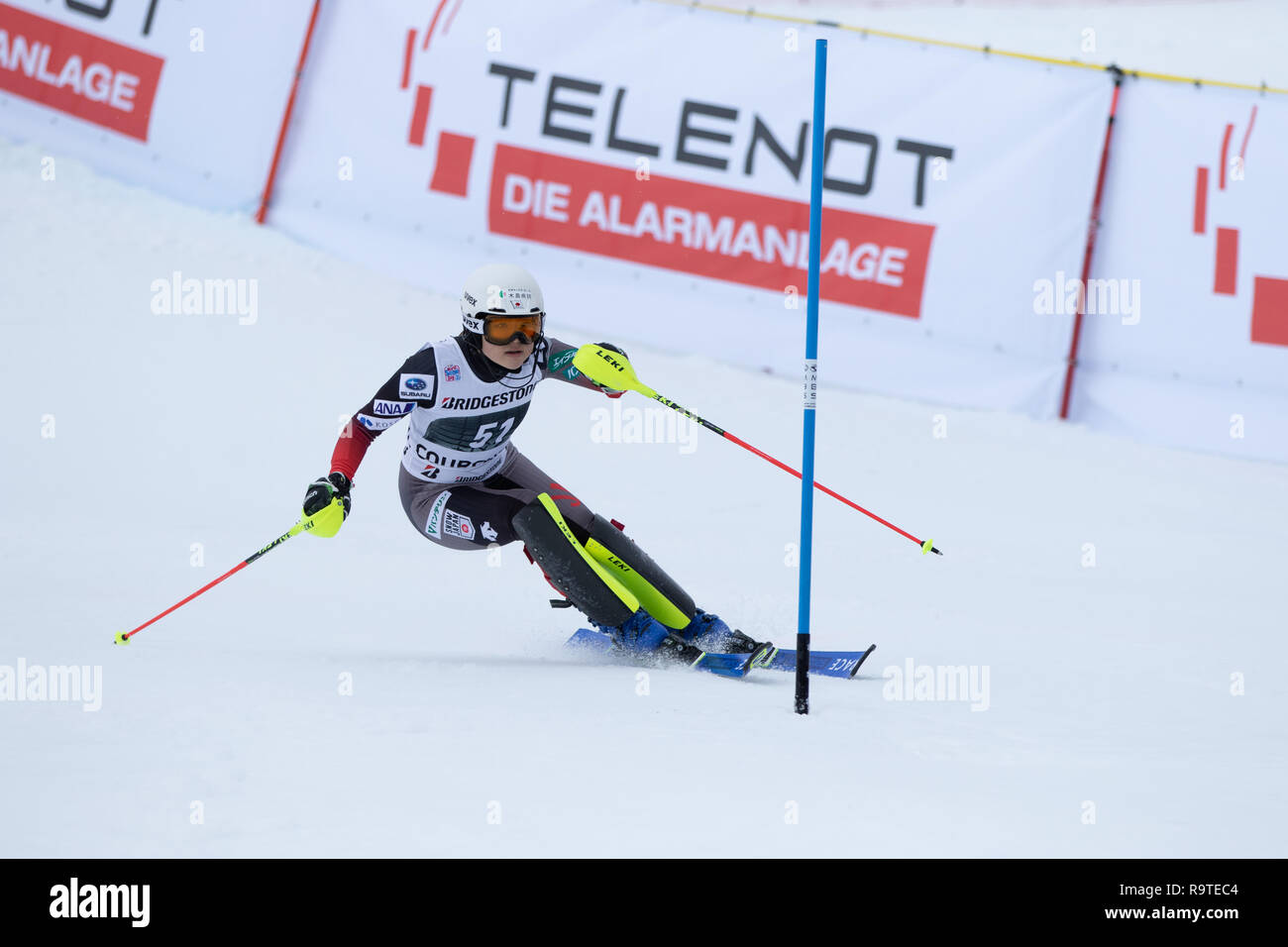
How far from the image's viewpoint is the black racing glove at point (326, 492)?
4273 millimetres

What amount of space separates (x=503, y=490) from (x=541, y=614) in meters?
0.86

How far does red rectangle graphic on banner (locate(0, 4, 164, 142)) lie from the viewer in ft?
30.0

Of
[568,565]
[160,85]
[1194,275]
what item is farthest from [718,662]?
[160,85]

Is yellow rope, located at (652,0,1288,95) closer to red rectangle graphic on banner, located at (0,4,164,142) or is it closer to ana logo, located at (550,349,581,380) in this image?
red rectangle graphic on banner, located at (0,4,164,142)

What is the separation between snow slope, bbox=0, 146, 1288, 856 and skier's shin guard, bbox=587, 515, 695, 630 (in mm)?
284

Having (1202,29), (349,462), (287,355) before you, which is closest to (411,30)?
(287,355)

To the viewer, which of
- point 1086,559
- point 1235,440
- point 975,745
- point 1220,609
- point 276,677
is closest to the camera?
point 975,745

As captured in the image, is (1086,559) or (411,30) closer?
(1086,559)

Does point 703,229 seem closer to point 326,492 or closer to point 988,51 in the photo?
point 988,51

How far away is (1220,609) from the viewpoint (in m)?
5.65

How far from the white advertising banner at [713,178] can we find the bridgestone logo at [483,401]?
4058 mm

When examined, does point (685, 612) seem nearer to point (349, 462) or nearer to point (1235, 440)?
point (349, 462)

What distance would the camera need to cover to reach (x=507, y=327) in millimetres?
4453
